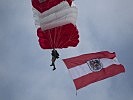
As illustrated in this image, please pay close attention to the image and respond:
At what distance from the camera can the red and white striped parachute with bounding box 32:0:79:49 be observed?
48875 mm

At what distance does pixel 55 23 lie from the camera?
49.3m

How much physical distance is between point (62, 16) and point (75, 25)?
62.4 inches

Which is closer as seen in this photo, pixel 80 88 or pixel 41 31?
pixel 80 88

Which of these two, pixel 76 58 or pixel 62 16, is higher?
pixel 62 16

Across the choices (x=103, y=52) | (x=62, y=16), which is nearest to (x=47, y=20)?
(x=62, y=16)

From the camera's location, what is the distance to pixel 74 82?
150 ft

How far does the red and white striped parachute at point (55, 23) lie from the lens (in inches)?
1924

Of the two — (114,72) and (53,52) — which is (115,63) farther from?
(53,52)

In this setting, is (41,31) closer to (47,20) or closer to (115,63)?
(47,20)

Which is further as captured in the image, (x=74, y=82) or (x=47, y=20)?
(x=47, y=20)

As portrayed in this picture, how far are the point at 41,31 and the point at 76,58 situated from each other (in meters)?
4.33

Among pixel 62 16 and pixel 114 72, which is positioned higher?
pixel 62 16

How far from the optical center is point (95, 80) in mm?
46969

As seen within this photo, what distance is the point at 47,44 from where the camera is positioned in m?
49.8
